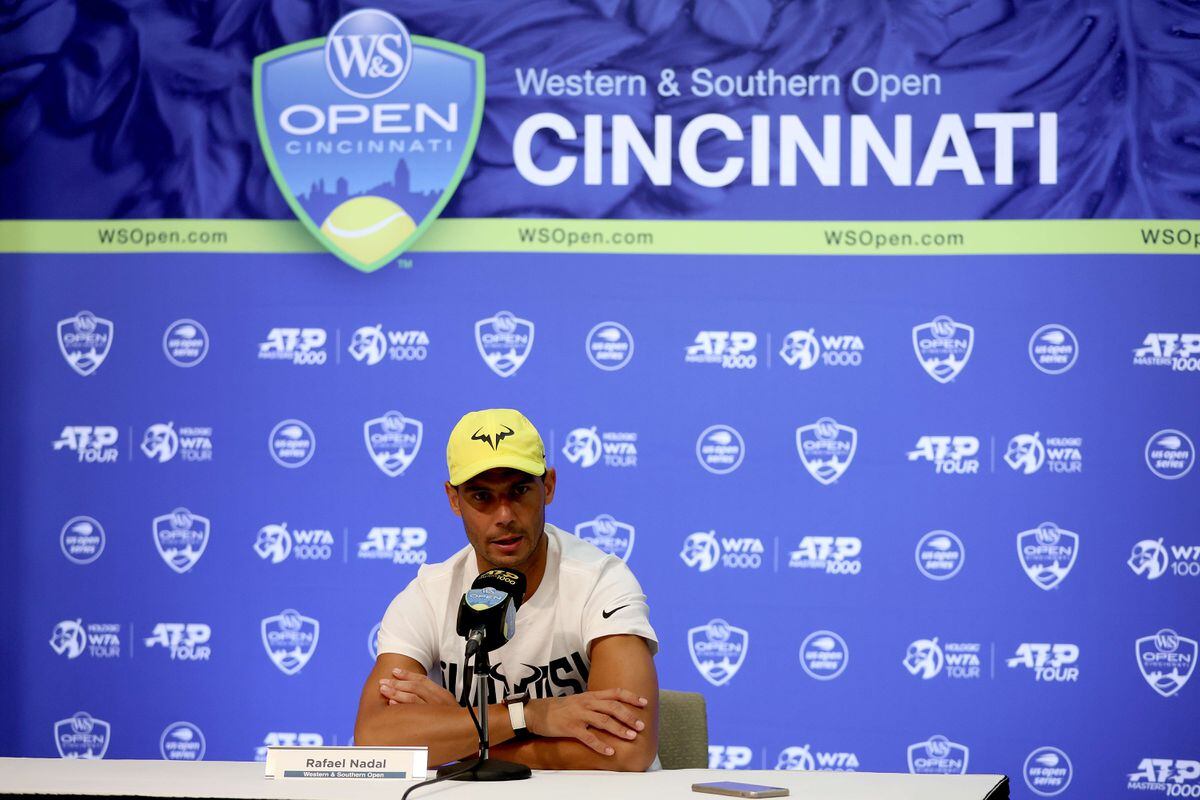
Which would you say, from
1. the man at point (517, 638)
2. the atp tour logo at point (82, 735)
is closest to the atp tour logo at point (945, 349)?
the man at point (517, 638)

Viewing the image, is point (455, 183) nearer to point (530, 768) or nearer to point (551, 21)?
point (551, 21)

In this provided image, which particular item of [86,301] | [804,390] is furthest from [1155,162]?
[86,301]

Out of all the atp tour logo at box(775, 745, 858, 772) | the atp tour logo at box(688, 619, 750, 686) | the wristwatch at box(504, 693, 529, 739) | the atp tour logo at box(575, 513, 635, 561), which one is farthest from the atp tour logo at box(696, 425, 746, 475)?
the wristwatch at box(504, 693, 529, 739)

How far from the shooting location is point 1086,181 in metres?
4.53

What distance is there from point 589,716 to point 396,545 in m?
2.23

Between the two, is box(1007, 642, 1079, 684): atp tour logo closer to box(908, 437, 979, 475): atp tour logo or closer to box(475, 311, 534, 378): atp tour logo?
box(908, 437, 979, 475): atp tour logo

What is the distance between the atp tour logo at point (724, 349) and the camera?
183 inches

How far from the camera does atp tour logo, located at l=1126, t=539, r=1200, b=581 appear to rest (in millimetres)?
4457

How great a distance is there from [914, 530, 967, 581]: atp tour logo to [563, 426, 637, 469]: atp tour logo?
94cm

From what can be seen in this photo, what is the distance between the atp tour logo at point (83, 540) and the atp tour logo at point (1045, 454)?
2961 millimetres

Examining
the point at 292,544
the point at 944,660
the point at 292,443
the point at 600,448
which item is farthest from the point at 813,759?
the point at 292,443

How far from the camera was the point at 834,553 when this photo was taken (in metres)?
4.60

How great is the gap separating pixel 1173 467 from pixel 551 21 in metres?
2.41

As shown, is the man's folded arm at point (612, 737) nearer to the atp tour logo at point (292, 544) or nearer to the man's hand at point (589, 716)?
the man's hand at point (589, 716)
